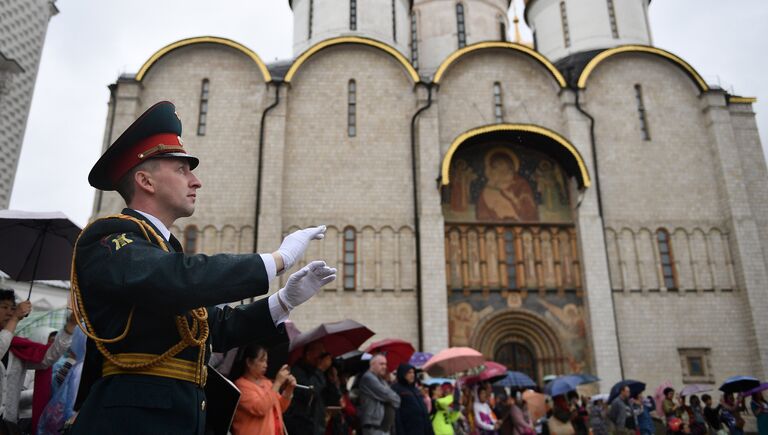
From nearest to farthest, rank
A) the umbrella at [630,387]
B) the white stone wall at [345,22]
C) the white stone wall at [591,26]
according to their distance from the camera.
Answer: the umbrella at [630,387] → the white stone wall at [345,22] → the white stone wall at [591,26]

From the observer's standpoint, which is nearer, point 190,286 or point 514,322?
point 190,286

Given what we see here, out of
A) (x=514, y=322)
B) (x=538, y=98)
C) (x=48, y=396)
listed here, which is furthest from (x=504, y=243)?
(x=48, y=396)

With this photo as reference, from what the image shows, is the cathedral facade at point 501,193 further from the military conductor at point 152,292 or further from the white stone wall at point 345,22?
the military conductor at point 152,292

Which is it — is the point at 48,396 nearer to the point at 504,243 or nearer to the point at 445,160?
the point at 445,160

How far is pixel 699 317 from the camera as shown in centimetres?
1489

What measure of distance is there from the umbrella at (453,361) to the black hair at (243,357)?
21.2 feet

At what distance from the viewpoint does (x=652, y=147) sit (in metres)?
16.3

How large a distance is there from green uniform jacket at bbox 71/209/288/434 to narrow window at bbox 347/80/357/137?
14.3 meters

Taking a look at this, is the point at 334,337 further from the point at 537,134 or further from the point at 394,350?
the point at 537,134

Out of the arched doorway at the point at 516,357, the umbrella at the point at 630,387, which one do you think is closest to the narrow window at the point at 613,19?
the arched doorway at the point at 516,357

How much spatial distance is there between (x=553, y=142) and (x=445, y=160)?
3.05 meters

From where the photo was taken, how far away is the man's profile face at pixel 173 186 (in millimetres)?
1986

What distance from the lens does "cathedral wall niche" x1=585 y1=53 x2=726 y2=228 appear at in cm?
1579

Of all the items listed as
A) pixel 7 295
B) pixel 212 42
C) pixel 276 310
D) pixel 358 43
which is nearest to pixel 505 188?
pixel 358 43
